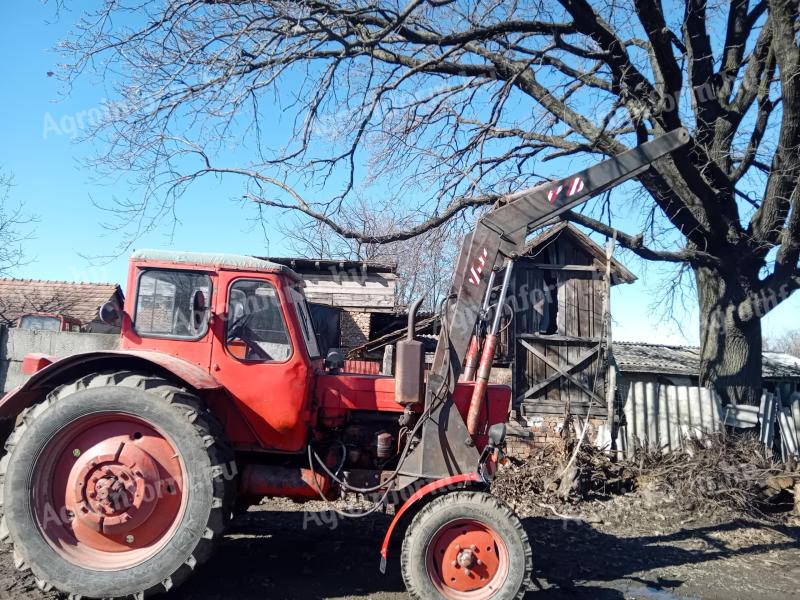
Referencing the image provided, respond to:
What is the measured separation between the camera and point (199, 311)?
4359mm

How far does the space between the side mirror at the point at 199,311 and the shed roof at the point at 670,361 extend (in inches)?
590


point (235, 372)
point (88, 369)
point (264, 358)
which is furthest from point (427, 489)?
point (88, 369)

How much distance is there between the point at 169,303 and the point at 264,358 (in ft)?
2.88

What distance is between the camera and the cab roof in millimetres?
4562

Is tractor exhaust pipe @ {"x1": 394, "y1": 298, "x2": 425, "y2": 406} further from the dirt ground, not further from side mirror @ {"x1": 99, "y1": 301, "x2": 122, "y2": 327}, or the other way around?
side mirror @ {"x1": 99, "y1": 301, "x2": 122, "y2": 327}

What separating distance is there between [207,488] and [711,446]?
717 cm

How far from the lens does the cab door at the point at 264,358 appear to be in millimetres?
4465

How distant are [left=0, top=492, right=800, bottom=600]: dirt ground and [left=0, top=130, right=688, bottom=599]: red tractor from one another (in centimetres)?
60

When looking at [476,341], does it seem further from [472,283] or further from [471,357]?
[472,283]

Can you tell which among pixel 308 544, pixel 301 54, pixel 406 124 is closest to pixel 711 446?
pixel 308 544

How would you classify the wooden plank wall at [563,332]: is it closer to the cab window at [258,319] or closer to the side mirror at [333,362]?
the side mirror at [333,362]

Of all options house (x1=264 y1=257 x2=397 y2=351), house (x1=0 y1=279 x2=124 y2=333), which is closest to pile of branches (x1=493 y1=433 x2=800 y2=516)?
house (x1=264 y1=257 x2=397 y2=351)

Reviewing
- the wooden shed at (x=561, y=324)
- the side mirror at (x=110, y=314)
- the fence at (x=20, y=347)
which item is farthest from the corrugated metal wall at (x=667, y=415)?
the fence at (x=20, y=347)

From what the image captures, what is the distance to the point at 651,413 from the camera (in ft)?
30.1
